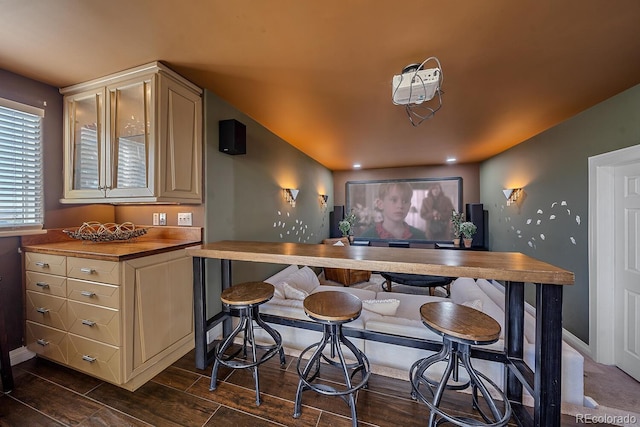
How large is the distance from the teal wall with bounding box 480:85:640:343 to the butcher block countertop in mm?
3828

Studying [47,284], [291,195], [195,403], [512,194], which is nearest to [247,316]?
[195,403]

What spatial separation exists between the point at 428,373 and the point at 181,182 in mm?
2524

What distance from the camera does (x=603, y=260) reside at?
2215 millimetres

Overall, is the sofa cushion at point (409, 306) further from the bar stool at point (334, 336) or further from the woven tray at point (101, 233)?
the woven tray at point (101, 233)

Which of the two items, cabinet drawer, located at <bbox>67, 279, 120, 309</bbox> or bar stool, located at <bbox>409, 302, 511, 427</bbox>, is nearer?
bar stool, located at <bbox>409, 302, 511, 427</bbox>

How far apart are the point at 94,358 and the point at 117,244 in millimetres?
846

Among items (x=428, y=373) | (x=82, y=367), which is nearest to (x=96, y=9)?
(x=82, y=367)

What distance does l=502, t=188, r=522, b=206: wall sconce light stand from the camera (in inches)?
144

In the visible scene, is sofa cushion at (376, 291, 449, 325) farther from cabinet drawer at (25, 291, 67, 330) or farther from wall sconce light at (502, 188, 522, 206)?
cabinet drawer at (25, 291, 67, 330)

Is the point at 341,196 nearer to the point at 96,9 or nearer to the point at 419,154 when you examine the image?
the point at 419,154

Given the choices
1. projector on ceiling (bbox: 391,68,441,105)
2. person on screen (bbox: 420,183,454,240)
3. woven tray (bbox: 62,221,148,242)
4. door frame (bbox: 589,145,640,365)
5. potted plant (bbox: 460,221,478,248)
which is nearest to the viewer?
projector on ceiling (bbox: 391,68,441,105)

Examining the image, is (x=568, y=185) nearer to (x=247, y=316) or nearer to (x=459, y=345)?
(x=459, y=345)

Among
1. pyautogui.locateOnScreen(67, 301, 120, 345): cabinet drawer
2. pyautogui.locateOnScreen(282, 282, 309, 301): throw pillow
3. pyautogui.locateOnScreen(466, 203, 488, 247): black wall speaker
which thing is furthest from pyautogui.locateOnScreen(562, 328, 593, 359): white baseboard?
pyautogui.locateOnScreen(67, 301, 120, 345): cabinet drawer

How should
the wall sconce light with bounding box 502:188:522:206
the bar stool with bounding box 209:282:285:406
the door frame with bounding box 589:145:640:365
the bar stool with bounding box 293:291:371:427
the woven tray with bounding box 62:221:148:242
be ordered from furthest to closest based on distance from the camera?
the wall sconce light with bounding box 502:188:522:206
the door frame with bounding box 589:145:640:365
the woven tray with bounding box 62:221:148:242
the bar stool with bounding box 209:282:285:406
the bar stool with bounding box 293:291:371:427
